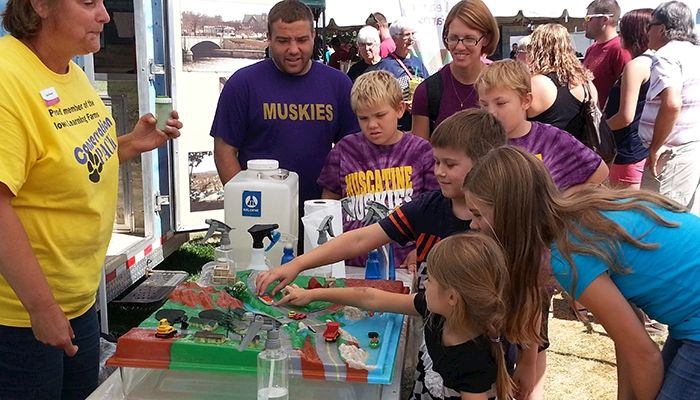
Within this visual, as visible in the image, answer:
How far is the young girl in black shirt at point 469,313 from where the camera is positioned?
4.89 feet

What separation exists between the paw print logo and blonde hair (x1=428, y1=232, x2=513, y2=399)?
3.03 ft

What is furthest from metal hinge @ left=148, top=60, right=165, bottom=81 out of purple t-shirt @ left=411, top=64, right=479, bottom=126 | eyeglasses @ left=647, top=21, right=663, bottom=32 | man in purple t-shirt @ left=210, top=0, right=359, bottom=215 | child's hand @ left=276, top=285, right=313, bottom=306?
eyeglasses @ left=647, top=21, right=663, bottom=32

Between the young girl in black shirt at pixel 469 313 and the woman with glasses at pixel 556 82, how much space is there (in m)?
1.80

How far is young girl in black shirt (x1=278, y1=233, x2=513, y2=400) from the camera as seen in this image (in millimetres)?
1491

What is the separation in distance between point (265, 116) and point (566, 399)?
2067 mm

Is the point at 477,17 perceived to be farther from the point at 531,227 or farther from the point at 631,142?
the point at 631,142

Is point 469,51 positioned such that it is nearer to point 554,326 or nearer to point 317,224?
point 317,224

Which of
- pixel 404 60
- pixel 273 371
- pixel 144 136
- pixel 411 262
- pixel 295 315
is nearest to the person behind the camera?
pixel 273 371

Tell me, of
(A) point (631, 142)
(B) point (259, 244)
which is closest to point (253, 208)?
(B) point (259, 244)

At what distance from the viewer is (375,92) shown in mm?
2602

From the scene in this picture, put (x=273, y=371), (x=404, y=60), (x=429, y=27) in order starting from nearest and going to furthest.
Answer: (x=273, y=371) < (x=404, y=60) < (x=429, y=27)

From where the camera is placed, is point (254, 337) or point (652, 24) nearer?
point (254, 337)

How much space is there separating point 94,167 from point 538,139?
5.30ft

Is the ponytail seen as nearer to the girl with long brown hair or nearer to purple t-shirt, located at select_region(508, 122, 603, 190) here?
the girl with long brown hair
